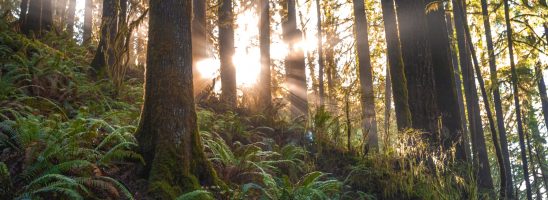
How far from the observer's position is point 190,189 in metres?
4.48

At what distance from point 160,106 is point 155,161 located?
0.62m

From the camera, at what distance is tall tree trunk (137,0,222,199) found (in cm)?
455

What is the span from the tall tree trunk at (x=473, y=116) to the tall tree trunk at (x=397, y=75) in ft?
3.75

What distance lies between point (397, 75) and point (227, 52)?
5.19 m

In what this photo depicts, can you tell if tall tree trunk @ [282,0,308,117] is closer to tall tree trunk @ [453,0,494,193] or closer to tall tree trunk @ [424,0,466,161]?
tall tree trunk @ [453,0,494,193]

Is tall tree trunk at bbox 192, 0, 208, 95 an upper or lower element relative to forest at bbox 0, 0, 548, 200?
upper

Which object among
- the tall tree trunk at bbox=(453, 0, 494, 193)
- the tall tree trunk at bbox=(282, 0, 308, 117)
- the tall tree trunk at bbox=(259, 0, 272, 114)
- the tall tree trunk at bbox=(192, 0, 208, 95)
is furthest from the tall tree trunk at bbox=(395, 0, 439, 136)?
the tall tree trunk at bbox=(282, 0, 308, 117)

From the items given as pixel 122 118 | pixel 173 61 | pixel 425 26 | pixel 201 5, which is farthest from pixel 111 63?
pixel 425 26

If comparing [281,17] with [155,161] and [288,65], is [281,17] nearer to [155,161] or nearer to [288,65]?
[288,65]

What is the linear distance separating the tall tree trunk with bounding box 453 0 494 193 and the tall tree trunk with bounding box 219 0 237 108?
5.54 meters

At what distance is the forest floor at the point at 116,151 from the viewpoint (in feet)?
12.7

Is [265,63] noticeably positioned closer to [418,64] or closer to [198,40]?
[198,40]

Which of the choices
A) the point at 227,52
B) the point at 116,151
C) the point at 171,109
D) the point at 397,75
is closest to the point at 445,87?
the point at 397,75

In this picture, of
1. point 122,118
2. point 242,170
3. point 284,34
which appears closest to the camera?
point 242,170
